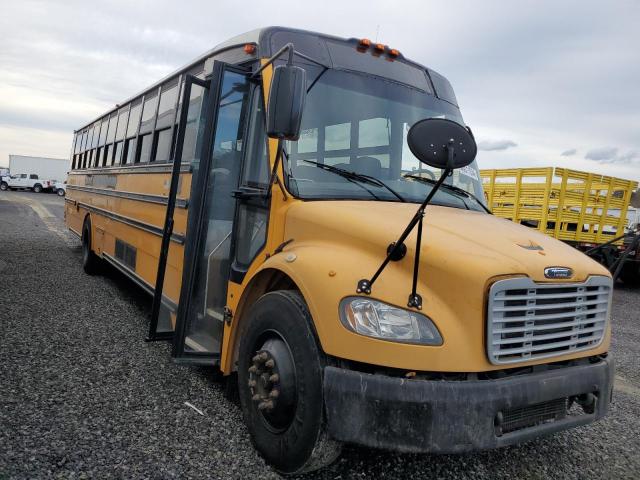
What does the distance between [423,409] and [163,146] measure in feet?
12.7

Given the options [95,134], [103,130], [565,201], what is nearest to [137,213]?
[103,130]

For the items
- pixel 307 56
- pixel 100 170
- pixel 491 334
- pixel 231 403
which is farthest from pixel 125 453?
pixel 100 170

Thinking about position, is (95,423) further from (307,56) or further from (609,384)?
(609,384)

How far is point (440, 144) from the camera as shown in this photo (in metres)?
2.40

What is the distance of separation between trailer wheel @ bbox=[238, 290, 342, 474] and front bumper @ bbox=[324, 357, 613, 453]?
129 mm

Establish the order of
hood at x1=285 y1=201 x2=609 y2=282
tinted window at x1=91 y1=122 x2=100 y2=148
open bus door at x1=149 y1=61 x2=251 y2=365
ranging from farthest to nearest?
tinted window at x1=91 y1=122 x2=100 y2=148
open bus door at x1=149 y1=61 x2=251 y2=365
hood at x1=285 y1=201 x2=609 y2=282

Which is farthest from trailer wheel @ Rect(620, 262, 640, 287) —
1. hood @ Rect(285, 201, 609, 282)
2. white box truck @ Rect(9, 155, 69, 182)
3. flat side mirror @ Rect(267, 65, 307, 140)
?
white box truck @ Rect(9, 155, 69, 182)

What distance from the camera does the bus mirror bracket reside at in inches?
93.0

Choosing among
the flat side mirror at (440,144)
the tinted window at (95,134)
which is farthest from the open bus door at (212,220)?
the tinted window at (95,134)

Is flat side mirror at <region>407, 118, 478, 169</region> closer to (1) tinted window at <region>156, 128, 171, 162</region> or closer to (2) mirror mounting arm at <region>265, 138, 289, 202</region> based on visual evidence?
(2) mirror mounting arm at <region>265, 138, 289, 202</region>

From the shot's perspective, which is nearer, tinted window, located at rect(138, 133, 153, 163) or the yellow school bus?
the yellow school bus

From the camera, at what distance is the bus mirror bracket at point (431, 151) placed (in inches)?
93.0

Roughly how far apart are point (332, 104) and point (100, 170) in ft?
18.7

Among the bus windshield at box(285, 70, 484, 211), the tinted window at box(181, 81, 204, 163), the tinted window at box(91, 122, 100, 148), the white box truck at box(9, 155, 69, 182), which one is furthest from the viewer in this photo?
the white box truck at box(9, 155, 69, 182)
